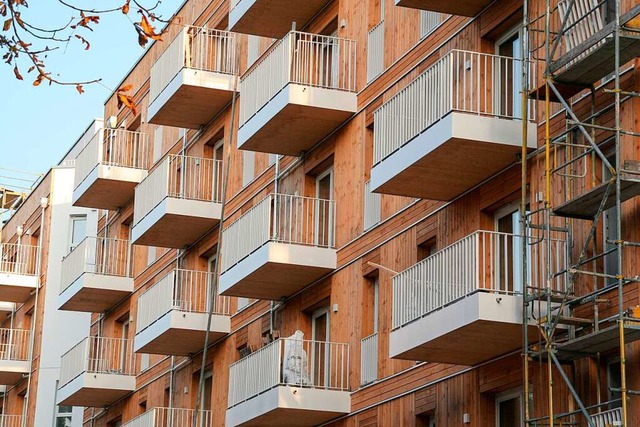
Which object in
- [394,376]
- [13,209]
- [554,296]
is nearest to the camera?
[554,296]

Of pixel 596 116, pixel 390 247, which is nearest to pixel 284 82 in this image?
pixel 390 247

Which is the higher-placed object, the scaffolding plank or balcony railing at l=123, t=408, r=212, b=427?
the scaffolding plank

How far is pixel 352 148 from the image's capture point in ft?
85.8

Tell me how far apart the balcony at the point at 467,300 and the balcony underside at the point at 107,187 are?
61.5 feet

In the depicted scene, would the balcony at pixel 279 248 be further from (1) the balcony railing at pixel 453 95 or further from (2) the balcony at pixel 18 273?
(2) the balcony at pixel 18 273

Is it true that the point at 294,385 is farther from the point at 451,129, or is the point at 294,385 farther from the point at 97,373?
the point at 97,373

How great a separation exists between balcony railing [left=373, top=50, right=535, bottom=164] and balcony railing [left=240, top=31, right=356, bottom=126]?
14.9 feet

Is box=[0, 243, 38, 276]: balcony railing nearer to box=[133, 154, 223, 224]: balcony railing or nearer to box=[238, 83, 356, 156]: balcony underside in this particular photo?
box=[133, 154, 223, 224]: balcony railing

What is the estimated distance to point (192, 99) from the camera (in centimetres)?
3303

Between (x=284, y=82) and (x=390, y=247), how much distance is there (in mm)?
4223

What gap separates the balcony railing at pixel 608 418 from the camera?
16734 mm

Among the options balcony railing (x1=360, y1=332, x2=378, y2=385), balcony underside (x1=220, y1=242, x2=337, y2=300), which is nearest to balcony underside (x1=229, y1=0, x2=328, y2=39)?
balcony underside (x1=220, y1=242, x2=337, y2=300)

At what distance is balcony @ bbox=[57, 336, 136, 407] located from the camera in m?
37.4

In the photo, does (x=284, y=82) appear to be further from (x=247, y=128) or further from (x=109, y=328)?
(x=109, y=328)
